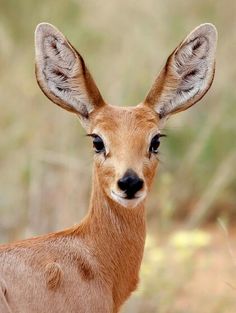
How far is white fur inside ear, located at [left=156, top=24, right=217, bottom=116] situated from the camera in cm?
726

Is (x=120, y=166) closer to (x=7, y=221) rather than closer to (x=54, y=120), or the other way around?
(x=7, y=221)

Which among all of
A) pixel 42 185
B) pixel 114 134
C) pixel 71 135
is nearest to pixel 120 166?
pixel 114 134

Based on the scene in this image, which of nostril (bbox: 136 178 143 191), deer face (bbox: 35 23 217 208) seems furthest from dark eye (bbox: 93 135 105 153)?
nostril (bbox: 136 178 143 191)

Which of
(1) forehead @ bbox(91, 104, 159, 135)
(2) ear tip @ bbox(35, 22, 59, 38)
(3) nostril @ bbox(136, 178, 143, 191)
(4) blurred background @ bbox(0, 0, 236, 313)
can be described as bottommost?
(4) blurred background @ bbox(0, 0, 236, 313)

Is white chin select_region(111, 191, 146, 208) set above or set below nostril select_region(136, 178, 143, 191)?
below

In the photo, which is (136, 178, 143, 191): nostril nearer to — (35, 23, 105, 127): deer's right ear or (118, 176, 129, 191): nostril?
(118, 176, 129, 191): nostril

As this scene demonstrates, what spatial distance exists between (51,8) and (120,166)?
27.8ft

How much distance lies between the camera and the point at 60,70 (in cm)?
723

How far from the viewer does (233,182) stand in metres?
14.0

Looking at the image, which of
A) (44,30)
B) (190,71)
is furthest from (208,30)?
(44,30)

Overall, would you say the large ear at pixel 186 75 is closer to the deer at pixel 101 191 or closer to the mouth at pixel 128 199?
the deer at pixel 101 191

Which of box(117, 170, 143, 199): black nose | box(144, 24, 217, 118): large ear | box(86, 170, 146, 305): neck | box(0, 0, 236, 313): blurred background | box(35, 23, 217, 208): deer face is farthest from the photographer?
box(0, 0, 236, 313): blurred background

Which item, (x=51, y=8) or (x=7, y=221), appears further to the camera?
(x=51, y=8)

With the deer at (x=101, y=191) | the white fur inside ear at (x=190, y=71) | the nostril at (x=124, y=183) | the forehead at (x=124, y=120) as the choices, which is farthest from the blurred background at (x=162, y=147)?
the nostril at (x=124, y=183)
